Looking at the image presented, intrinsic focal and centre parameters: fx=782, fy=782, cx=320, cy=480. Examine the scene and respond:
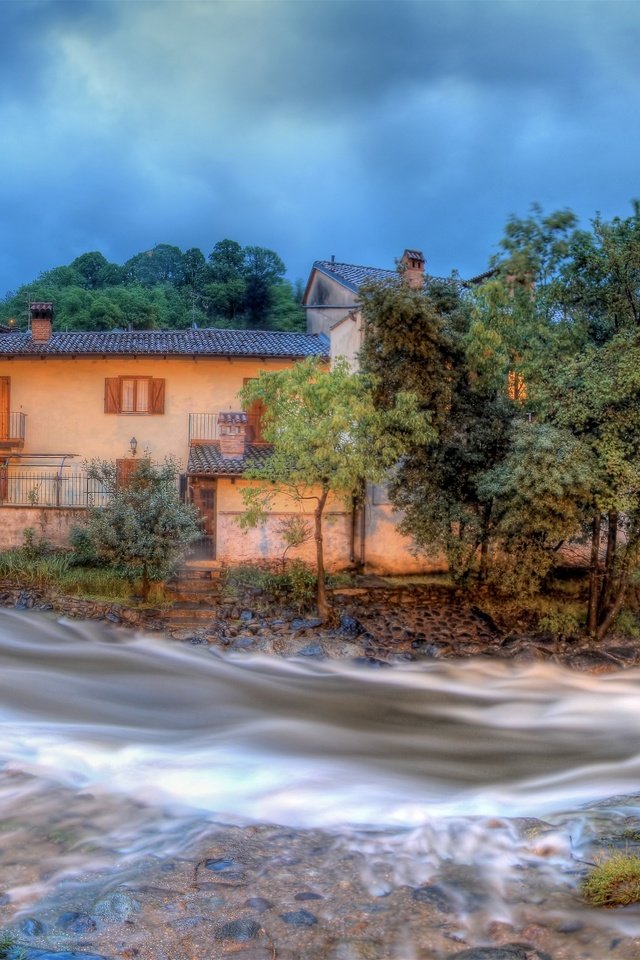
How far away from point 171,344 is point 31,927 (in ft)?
75.6

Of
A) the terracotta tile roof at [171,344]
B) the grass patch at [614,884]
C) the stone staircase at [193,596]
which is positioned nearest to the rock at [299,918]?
the grass patch at [614,884]

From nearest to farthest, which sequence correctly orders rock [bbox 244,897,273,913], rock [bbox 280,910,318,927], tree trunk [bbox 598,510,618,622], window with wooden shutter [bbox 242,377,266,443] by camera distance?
rock [bbox 280,910,318,927] < rock [bbox 244,897,273,913] < tree trunk [bbox 598,510,618,622] < window with wooden shutter [bbox 242,377,266,443]

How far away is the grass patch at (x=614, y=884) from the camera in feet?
22.8

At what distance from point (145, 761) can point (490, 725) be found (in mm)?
5816

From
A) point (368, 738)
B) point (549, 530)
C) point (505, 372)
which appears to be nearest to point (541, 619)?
point (549, 530)

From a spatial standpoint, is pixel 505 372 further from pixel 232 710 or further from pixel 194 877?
pixel 194 877

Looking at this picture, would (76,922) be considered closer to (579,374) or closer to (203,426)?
(579,374)

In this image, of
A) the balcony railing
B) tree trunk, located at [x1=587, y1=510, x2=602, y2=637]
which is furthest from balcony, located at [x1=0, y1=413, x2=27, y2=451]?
tree trunk, located at [x1=587, y1=510, x2=602, y2=637]

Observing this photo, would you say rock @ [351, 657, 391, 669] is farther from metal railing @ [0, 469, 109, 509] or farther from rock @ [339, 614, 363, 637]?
metal railing @ [0, 469, 109, 509]

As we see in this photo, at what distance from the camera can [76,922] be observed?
654 centimetres

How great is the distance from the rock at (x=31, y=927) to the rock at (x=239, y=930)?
144 cm

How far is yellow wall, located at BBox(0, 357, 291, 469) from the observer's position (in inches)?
1081

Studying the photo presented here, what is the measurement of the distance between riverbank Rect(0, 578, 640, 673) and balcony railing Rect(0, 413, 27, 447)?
9.49 m

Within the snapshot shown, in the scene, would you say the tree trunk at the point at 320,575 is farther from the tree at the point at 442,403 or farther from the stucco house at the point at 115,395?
the stucco house at the point at 115,395
